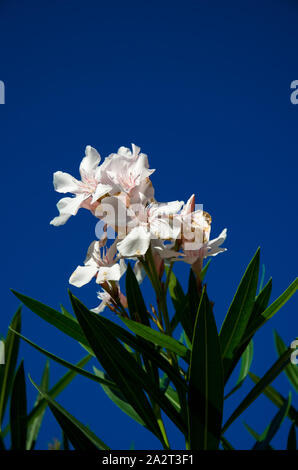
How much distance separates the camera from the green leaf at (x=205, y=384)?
0.83 metres

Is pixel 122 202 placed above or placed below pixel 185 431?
above

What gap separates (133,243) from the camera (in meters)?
0.85

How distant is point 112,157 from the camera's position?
0.92 meters

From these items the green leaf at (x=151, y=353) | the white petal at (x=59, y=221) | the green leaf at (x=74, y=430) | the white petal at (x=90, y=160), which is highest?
the white petal at (x=90, y=160)

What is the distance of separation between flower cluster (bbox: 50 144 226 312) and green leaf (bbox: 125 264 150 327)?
0.18ft

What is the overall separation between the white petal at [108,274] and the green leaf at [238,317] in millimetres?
266

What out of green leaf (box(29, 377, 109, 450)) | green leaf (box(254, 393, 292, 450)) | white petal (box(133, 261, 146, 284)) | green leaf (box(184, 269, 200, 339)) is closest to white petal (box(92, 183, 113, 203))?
white petal (box(133, 261, 146, 284))

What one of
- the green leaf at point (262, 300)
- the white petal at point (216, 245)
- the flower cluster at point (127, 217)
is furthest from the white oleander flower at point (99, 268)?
the green leaf at point (262, 300)

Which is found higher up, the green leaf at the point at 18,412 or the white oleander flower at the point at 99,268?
the white oleander flower at the point at 99,268

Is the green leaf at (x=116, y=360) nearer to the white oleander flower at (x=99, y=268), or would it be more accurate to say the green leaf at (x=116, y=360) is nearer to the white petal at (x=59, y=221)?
the white oleander flower at (x=99, y=268)

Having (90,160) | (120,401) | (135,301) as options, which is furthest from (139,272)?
(120,401)
